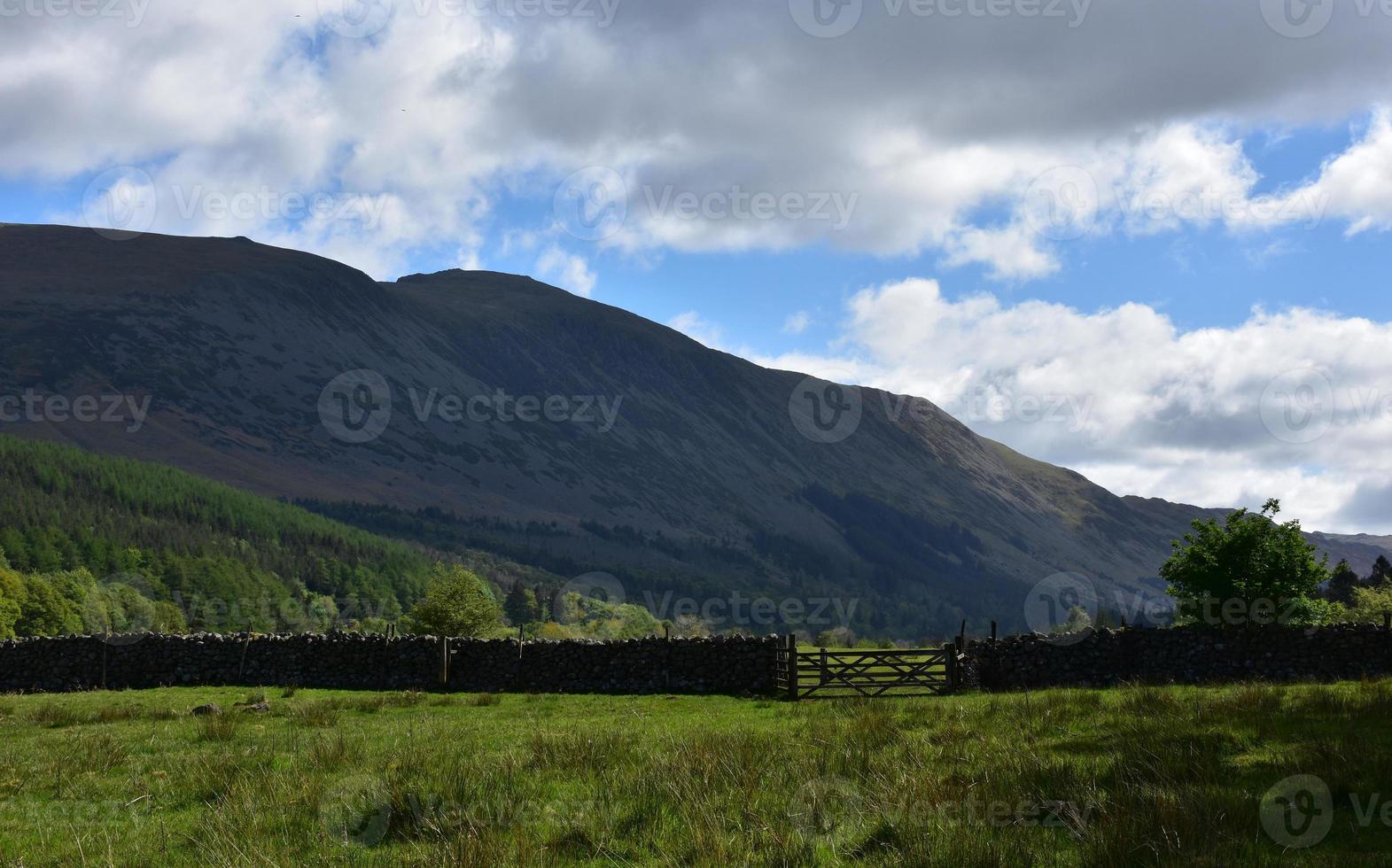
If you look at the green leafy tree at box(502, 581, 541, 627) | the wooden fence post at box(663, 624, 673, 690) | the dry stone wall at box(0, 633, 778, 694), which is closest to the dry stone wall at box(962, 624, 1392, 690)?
the dry stone wall at box(0, 633, 778, 694)

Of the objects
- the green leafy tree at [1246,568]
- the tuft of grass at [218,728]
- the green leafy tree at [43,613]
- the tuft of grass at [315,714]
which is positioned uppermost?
the green leafy tree at [1246,568]

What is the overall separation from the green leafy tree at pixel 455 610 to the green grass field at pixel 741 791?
3166cm

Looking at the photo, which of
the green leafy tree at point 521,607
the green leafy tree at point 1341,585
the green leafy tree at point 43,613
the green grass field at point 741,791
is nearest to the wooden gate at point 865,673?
the green grass field at point 741,791

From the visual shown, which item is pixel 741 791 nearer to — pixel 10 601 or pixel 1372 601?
pixel 1372 601

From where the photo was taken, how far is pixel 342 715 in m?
22.1

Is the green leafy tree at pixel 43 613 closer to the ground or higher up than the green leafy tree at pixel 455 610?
closer to the ground

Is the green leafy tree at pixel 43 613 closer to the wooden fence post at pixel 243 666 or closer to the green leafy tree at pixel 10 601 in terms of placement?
the green leafy tree at pixel 10 601

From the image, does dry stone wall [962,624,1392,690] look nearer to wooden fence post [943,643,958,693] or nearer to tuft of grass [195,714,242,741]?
wooden fence post [943,643,958,693]

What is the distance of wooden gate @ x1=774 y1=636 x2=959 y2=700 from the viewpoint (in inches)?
1182

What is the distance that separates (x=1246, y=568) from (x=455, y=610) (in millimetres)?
36862

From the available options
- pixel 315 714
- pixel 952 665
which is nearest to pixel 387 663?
pixel 315 714

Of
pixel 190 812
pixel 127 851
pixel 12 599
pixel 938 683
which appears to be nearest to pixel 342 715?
pixel 190 812

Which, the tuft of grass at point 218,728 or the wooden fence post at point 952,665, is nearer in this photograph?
the tuft of grass at point 218,728

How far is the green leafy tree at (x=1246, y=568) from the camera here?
41.8m
